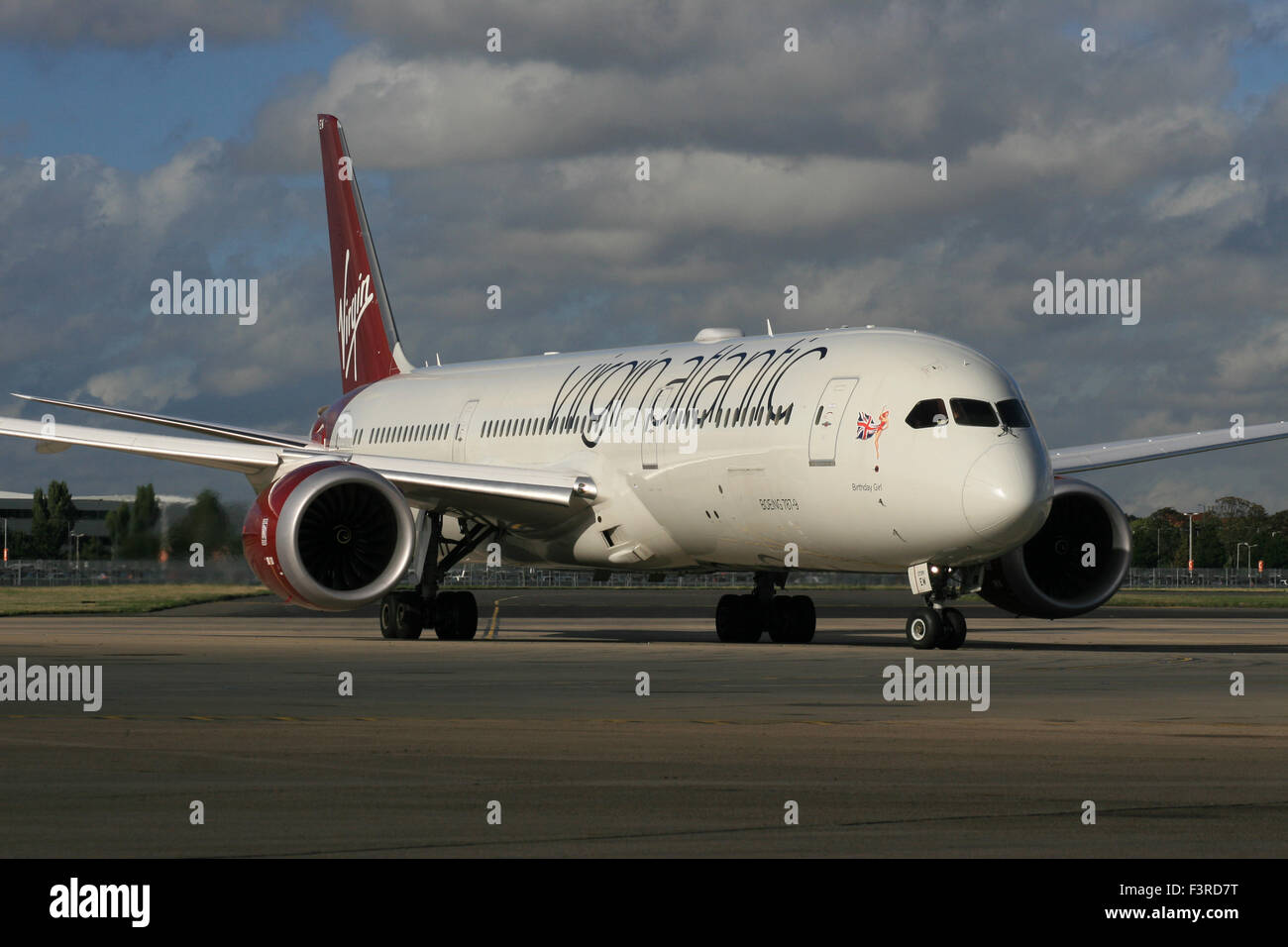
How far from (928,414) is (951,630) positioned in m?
2.70

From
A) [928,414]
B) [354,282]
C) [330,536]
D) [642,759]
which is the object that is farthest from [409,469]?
[642,759]

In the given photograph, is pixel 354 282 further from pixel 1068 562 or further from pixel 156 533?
pixel 1068 562

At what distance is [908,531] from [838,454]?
5.19 ft

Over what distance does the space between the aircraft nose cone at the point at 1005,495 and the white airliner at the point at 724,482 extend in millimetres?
A: 25

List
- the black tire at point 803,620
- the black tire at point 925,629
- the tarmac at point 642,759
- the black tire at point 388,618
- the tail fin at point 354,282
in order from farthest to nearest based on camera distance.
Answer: the tail fin at point 354,282
the black tire at point 388,618
the black tire at point 803,620
the black tire at point 925,629
the tarmac at point 642,759

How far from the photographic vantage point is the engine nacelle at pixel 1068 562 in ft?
86.9

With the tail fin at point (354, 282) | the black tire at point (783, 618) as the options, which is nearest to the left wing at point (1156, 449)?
the black tire at point (783, 618)

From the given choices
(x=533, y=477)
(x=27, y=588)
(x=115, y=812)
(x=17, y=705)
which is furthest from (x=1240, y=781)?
(x=27, y=588)

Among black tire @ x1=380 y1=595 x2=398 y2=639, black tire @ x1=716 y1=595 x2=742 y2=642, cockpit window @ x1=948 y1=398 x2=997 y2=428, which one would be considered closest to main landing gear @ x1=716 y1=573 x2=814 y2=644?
black tire @ x1=716 y1=595 x2=742 y2=642

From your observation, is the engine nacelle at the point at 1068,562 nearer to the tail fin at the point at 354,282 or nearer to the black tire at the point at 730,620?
the black tire at the point at 730,620

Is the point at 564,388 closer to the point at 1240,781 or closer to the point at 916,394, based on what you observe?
the point at 916,394

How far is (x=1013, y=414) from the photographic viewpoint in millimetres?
23047
